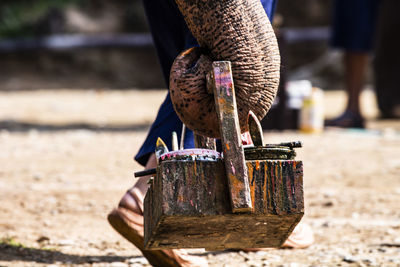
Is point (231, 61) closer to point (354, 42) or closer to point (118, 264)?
point (118, 264)

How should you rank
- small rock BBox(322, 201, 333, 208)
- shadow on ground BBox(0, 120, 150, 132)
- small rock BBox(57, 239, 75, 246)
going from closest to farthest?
small rock BBox(57, 239, 75, 246)
small rock BBox(322, 201, 333, 208)
shadow on ground BBox(0, 120, 150, 132)

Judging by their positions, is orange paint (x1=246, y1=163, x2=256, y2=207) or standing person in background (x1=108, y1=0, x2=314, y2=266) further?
standing person in background (x1=108, y1=0, x2=314, y2=266)

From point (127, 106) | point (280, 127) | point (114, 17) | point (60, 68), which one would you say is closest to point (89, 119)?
point (127, 106)

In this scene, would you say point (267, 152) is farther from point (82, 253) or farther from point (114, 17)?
point (114, 17)

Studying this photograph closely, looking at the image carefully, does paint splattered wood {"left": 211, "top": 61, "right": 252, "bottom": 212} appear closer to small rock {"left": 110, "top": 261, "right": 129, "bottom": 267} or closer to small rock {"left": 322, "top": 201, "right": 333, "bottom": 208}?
small rock {"left": 110, "top": 261, "right": 129, "bottom": 267}

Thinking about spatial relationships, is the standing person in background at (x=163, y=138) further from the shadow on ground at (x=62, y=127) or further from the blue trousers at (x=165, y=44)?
the shadow on ground at (x=62, y=127)

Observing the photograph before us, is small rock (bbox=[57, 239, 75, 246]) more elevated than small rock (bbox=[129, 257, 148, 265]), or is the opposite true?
small rock (bbox=[57, 239, 75, 246])

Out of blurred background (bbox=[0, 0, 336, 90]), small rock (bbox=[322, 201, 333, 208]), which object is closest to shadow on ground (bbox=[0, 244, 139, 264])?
small rock (bbox=[322, 201, 333, 208])

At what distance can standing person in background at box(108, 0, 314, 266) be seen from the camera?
186 cm

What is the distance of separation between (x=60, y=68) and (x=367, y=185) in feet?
24.6

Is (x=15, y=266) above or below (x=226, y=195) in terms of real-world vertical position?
below

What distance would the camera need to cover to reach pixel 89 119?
650 centimetres

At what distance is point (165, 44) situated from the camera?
2133 millimetres

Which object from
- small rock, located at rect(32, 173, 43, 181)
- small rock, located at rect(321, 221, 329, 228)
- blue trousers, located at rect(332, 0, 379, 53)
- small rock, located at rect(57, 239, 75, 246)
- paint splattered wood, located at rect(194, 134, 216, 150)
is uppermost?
blue trousers, located at rect(332, 0, 379, 53)
